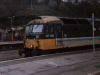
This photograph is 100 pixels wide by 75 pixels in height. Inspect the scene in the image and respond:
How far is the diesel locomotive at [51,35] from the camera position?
1382 cm

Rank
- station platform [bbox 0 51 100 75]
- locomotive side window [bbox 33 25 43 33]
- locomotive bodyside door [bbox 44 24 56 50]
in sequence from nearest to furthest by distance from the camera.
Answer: station platform [bbox 0 51 100 75]
locomotive bodyside door [bbox 44 24 56 50]
locomotive side window [bbox 33 25 43 33]

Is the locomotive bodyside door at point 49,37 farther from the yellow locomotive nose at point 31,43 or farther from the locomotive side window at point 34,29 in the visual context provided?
the yellow locomotive nose at point 31,43

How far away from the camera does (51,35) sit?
559 inches

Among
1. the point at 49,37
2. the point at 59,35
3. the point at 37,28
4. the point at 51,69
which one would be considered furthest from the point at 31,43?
the point at 51,69

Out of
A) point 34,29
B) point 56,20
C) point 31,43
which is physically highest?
point 56,20

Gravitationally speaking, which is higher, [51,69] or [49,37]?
[49,37]

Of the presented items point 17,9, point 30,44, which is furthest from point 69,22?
point 17,9

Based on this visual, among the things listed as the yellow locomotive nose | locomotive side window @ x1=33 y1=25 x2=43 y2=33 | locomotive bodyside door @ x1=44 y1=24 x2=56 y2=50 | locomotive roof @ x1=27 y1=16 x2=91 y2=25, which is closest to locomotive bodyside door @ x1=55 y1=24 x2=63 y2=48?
locomotive bodyside door @ x1=44 y1=24 x2=56 y2=50

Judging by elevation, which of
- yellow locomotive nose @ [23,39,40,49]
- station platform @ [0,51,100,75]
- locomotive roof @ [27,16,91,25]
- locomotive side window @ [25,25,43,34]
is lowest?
station platform @ [0,51,100,75]

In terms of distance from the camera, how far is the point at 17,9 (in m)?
55.7

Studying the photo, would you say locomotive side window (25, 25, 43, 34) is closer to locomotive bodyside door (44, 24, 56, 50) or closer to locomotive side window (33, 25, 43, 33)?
locomotive side window (33, 25, 43, 33)

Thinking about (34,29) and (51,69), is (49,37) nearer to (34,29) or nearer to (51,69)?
(34,29)

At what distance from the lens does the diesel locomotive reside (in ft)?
45.3

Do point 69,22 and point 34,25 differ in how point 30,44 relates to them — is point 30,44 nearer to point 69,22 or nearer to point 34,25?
point 34,25
